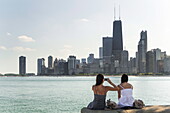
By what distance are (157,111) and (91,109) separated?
2.43 metres

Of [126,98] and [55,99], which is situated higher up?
[126,98]

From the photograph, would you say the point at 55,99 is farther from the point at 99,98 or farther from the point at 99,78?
the point at 99,78

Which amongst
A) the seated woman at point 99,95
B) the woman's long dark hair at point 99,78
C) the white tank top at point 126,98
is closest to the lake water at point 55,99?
the white tank top at point 126,98

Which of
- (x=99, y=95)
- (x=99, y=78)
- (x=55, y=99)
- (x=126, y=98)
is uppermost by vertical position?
(x=99, y=78)

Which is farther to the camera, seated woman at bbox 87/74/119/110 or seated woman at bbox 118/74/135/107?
seated woman at bbox 118/74/135/107

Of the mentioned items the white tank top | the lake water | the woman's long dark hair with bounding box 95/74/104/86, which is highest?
the woman's long dark hair with bounding box 95/74/104/86

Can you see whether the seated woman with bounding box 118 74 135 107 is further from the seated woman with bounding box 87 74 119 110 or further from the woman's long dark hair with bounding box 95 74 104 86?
the woman's long dark hair with bounding box 95 74 104 86

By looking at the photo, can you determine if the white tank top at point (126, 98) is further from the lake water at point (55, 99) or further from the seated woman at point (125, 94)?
the lake water at point (55, 99)

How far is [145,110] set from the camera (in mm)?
10367

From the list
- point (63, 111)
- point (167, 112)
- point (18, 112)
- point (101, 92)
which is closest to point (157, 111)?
point (167, 112)

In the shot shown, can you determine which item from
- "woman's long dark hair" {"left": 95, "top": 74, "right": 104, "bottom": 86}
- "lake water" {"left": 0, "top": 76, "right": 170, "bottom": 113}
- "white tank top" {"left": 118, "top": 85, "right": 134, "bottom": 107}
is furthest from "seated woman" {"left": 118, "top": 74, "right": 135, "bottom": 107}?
"lake water" {"left": 0, "top": 76, "right": 170, "bottom": 113}

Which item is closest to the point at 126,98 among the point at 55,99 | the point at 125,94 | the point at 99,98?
the point at 125,94

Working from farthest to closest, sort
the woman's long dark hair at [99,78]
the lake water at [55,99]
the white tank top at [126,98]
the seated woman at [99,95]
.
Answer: the lake water at [55,99]
the white tank top at [126,98]
the seated woman at [99,95]
the woman's long dark hair at [99,78]

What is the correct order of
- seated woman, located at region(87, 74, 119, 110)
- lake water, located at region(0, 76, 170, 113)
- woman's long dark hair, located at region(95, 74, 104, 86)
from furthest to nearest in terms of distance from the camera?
lake water, located at region(0, 76, 170, 113)
seated woman, located at region(87, 74, 119, 110)
woman's long dark hair, located at region(95, 74, 104, 86)
